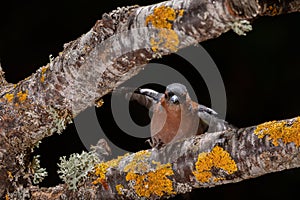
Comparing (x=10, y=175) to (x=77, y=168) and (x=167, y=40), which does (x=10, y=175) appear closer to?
(x=77, y=168)

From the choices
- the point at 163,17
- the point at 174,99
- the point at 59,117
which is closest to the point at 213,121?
the point at 174,99

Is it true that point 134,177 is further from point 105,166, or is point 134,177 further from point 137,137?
point 137,137

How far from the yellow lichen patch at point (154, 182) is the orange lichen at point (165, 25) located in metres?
0.28

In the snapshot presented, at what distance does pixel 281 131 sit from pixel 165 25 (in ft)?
0.86

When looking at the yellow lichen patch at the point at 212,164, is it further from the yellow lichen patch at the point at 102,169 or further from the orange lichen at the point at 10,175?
the orange lichen at the point at 10,175

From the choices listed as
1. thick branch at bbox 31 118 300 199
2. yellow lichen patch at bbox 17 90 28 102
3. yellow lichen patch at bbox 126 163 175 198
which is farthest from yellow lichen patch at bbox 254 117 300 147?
yellow lichen patch at bbox 17 90 28 102

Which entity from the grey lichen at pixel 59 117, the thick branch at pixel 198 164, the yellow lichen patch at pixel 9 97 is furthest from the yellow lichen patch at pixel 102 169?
the yellow lichen patch at pixel 9 97

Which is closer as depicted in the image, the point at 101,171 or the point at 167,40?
the point at 167,40

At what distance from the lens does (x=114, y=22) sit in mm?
693

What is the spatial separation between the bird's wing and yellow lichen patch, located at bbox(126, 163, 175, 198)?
0.31 m

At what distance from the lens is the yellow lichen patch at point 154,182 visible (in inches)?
32.2

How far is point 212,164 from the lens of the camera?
2.52ft

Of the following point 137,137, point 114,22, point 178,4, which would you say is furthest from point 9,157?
point 137,137

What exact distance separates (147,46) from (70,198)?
40cm
